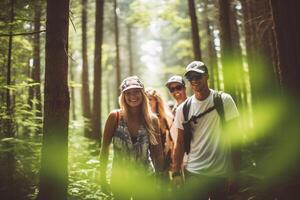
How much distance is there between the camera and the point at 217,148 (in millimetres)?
4492

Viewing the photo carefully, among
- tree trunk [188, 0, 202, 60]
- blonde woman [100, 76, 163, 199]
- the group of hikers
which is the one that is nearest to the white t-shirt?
the group of hikers

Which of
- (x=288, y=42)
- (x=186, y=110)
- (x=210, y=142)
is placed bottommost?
(x=210, y=142)

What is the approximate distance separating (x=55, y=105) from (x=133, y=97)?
42.4 inches

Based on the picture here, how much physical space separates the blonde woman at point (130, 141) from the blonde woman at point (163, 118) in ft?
6.55

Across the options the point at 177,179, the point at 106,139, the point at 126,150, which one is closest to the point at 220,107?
the point at 177,179

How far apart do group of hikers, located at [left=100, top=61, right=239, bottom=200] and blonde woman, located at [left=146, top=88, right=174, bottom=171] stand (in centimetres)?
187

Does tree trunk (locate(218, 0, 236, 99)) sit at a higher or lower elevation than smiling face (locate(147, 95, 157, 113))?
higher

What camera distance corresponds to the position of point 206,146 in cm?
457

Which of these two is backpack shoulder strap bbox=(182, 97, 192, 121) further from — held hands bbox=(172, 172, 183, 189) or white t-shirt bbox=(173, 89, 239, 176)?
held hands bbox=(172, 172, 183, 189)

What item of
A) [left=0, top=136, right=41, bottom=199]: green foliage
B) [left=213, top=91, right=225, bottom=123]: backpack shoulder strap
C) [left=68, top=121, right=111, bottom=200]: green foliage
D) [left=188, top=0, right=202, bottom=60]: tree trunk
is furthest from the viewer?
[left=188, top=0, right=202, bottom=60]: tree trunk

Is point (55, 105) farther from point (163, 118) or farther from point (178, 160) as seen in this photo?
point (163, 118)

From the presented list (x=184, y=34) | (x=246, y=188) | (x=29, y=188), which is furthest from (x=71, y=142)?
(x=184, y=34)

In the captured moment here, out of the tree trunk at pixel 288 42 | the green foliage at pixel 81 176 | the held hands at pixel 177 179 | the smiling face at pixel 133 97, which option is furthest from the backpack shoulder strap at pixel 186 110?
the green foliage at pixel 81 176

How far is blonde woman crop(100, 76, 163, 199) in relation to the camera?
14.9 ft
